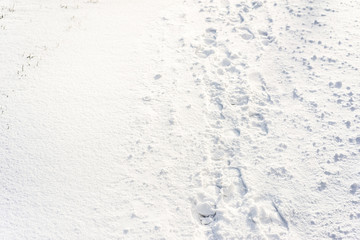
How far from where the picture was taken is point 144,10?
24.3 feet

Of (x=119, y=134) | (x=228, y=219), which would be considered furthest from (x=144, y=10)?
(x=228, y=219)

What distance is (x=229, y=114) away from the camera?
499 cm

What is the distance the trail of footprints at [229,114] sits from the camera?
3.79 m

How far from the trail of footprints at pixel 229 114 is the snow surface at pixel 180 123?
0.7 inches

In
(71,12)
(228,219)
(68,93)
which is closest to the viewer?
(228,219)

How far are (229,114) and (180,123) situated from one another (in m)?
0.76

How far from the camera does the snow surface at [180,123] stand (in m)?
3.76

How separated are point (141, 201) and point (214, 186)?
90 cm

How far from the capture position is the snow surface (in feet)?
12.3

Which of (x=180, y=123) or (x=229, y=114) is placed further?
(x=229, y=114)

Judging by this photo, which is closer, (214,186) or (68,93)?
(214,186)

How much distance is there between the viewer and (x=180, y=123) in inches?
191

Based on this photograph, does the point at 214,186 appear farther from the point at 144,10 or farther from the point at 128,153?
the point at 144,10

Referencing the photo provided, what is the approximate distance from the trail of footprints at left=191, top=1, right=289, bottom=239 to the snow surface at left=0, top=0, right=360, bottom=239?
19 mm
